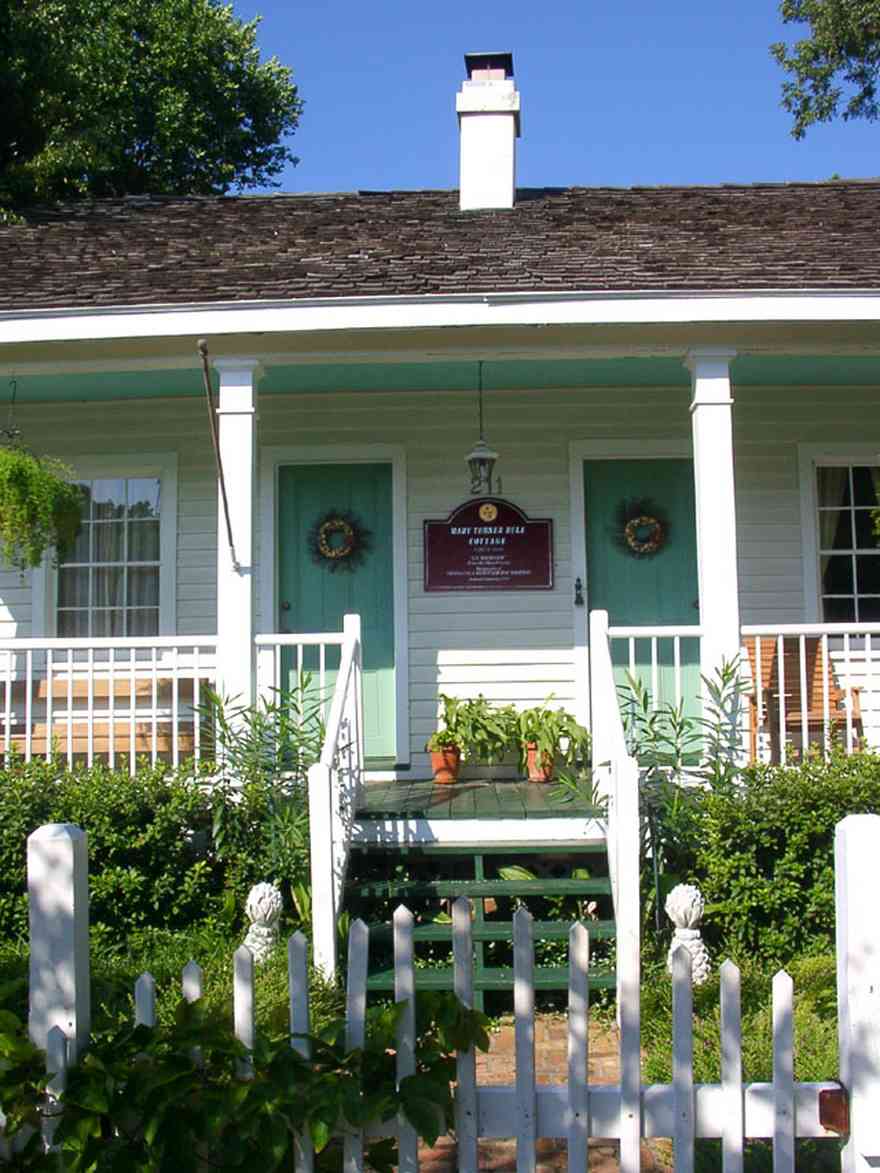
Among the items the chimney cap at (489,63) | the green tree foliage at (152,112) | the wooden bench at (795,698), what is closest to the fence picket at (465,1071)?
the wooden bench at (795,698)

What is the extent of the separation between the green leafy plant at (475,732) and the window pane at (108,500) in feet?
9.94

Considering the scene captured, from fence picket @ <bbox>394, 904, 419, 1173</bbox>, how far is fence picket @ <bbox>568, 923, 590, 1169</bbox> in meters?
0.36

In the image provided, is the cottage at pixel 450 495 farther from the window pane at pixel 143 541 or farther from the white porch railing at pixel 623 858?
the white porch railing at pixel 623 858

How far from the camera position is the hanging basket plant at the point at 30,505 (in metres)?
6.77

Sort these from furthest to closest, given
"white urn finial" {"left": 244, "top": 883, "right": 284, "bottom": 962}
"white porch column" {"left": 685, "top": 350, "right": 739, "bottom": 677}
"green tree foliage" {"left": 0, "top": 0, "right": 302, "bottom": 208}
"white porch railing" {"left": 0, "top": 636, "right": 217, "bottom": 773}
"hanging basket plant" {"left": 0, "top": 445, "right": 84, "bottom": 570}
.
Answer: "green tree foliage" {"left": 0, "top": 0, "right": 302, "bottom": 208} < "hanging basket plant" {"left": 0, "top": 445, "right": 84, "bottom": 570} < "white porch railing" {"left": 0, "top": 636, "right": 217, "bottom": 773} < "white porch column" {"left": 685, "top": 350, "right": 739, "bottom": 677} < "white urn finial" {"left": 244, "top": 883, "right": 284, "bottom": 962}

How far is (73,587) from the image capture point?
8.74 m

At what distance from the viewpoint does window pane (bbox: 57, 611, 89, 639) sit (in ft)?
28.6

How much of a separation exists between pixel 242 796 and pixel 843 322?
14.9 ft

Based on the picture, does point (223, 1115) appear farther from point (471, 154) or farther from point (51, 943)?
point (471, 154)

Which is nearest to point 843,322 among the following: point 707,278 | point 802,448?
point 707,278

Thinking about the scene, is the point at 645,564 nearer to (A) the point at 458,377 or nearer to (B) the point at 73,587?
(A) the point at 458,377

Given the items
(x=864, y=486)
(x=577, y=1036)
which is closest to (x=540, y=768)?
(x=864, y=486)

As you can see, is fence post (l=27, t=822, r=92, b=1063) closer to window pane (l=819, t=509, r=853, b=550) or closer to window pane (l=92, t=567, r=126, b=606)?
window pane (l=92, t=567, r=126, b=606)

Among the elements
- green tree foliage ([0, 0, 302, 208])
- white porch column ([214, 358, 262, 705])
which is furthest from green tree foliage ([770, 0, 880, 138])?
white porch column ([214, 358, 262, 705])
